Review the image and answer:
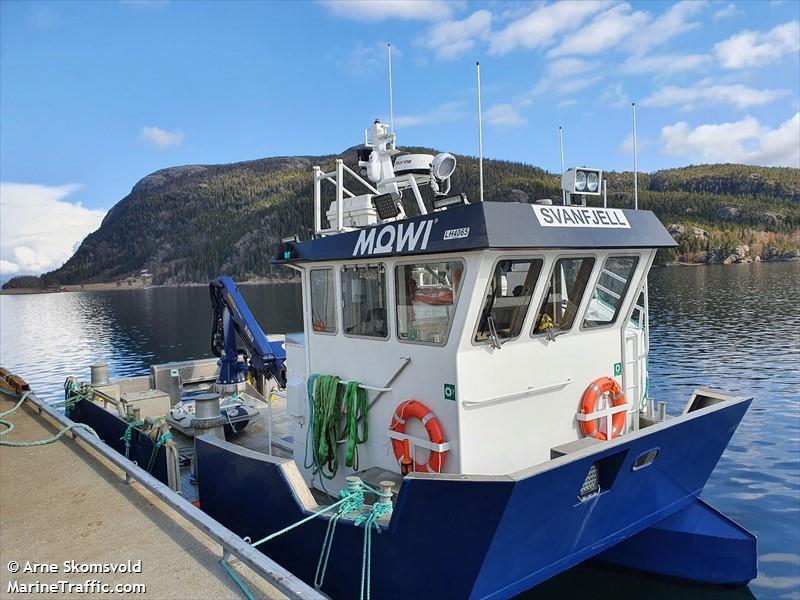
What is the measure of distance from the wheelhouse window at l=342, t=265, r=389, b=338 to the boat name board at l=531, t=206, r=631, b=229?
5.19ft

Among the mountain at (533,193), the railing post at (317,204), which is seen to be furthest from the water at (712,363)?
the mountain at (533,193)

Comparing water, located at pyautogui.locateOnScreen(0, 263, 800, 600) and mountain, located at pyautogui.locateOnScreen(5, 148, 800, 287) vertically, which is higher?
mountain, located at pyautogui.locateOnScreen(5, 148, 800, 287)

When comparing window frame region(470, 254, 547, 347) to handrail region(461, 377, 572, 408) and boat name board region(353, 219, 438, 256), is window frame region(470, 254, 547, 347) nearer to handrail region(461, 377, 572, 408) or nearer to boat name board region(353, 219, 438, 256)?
handrail region(461, 377, 572, 408)

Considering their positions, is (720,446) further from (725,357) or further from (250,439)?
(725,357)

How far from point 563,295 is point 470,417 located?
5.21 ft

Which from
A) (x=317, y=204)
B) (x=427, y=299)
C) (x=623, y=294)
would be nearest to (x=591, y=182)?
(x=623, y=294)

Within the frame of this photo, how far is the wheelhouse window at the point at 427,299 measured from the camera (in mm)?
5199

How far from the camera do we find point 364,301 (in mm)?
6113

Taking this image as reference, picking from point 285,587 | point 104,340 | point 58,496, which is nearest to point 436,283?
point 285,587

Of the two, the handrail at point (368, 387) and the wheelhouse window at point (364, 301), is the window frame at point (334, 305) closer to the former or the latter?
the wheelhouse window at point (364, 301)

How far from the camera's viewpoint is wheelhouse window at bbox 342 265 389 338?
231 inches

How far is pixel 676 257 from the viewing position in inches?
4673

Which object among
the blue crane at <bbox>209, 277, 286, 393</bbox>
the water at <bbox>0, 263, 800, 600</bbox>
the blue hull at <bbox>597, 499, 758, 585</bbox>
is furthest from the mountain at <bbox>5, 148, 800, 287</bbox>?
the blue hull at <bbox>597, 499, 758, 585</bbox>

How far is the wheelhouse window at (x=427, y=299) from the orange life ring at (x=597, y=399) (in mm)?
1807
